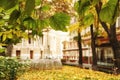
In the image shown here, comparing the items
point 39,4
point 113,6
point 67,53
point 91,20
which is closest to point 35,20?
point 39,4

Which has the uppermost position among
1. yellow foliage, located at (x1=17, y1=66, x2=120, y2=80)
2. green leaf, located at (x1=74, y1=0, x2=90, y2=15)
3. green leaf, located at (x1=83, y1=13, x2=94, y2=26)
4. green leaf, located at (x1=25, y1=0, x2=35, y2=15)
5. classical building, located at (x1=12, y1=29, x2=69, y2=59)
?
classical building, located at (x1=12, y1=29, x2=69, y2=59)

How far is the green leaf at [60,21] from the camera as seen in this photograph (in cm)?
97

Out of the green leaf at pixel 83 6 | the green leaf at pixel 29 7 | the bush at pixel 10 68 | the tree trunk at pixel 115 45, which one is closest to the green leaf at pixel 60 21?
the green leaf at pixel 83 6

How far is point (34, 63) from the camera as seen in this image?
2139cm

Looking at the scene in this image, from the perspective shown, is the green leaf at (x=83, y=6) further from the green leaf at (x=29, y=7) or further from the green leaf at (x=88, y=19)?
the green leaf at (x=29, y=7)

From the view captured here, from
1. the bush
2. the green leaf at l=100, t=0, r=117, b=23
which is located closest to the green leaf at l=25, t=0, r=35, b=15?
the green leaf at l=100, t=0, r=117, b=23

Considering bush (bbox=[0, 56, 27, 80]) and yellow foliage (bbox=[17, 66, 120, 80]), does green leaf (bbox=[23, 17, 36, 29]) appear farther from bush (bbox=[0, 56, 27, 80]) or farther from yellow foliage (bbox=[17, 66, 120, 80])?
yellow foliage (bbox=[17, 66, 120, 80])

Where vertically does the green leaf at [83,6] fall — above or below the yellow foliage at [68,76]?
above

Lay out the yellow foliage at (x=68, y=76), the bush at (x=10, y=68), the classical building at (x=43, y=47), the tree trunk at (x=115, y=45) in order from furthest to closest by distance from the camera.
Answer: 1. the classical building at (x=43, y=47)
2. the tree trunk at (x=115, y=45)
3. the yellow foliage at (x=68, y=76)
4. the bush at (x=10, y=68)

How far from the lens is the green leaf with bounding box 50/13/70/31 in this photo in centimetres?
97

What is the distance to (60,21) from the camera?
0.97 metres

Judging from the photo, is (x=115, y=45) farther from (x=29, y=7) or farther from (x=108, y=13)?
(x=29, y=7)

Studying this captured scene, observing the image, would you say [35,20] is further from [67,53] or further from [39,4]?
[67,53]

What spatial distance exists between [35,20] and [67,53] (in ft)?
162
